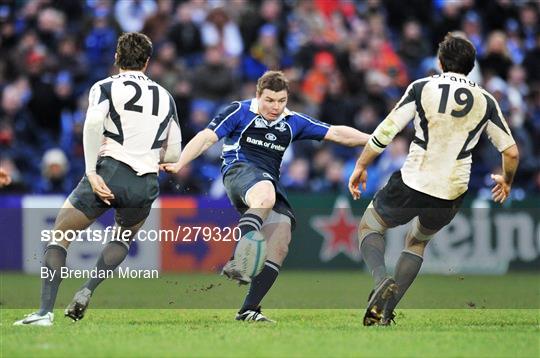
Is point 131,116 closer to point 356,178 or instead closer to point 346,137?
point 356,178

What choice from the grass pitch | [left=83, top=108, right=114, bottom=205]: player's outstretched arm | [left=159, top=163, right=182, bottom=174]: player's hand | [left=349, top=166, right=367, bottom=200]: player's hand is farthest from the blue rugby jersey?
the grass pitch

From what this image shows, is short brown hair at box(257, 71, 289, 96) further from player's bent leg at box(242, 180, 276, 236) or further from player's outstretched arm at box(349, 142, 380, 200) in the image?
player's outstretched arm at box(349, 142, 380, 200)

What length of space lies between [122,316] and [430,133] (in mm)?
3337

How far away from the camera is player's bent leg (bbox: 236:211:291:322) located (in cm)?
1038

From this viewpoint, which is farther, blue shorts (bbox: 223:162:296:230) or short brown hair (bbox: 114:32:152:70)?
blue shorts (bbox: 223:162:296:230)

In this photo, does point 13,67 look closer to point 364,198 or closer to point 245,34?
point 245,34

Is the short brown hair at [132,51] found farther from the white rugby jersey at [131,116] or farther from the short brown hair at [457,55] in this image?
the short brown hair at [457,55]

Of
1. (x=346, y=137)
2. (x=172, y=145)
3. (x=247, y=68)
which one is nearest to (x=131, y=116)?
(x=172, y=145)

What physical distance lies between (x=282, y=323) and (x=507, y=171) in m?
2.28

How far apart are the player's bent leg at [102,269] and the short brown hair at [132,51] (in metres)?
1.33

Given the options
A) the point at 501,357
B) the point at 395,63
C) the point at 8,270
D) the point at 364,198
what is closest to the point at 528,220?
the point at 364,198

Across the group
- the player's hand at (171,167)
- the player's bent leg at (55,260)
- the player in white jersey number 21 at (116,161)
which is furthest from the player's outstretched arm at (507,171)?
the player's bent leg at (55,260)

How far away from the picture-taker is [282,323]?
1017cm

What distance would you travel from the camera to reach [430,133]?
9.77 meters
